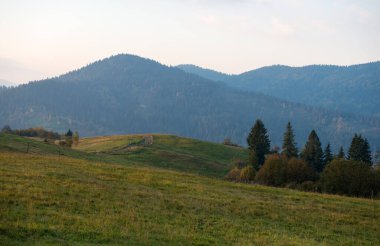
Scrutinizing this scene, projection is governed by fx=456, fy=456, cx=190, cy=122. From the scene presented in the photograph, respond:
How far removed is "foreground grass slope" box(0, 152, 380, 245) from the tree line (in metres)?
21.3

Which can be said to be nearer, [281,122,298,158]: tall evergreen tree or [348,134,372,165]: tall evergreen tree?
[348,134,372,165]: tall evergreen tree

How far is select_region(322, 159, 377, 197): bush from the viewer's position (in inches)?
2438

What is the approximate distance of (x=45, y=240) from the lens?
18078 mm

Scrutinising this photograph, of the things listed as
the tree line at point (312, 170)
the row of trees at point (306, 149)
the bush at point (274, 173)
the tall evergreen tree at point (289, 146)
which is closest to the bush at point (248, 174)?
the tree line at point (312, 170)

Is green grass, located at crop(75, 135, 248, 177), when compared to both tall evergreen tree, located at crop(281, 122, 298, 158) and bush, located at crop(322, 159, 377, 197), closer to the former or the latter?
tall evergreen tree, located at crop(281, 122, 298, 158)

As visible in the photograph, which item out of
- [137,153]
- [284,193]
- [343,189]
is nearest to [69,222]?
[284,193]

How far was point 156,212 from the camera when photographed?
1032 inches

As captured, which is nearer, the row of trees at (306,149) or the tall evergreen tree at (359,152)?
the row of trees at (306,149)

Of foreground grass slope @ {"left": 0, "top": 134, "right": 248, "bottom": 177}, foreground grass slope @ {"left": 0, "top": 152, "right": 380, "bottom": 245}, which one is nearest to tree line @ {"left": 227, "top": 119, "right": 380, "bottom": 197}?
foreground grass slope @ {"left": 0, "top": 134, "right": 248, "bottom": 177}

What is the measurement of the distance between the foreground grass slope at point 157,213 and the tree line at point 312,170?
69.9 feet

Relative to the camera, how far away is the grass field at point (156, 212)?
2030 centimetres

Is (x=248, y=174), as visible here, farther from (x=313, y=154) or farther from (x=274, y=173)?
(x=313, y=154)

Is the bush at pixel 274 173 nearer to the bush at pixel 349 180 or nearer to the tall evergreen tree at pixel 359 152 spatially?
the bush at pixel 349 180

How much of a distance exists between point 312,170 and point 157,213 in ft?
183
